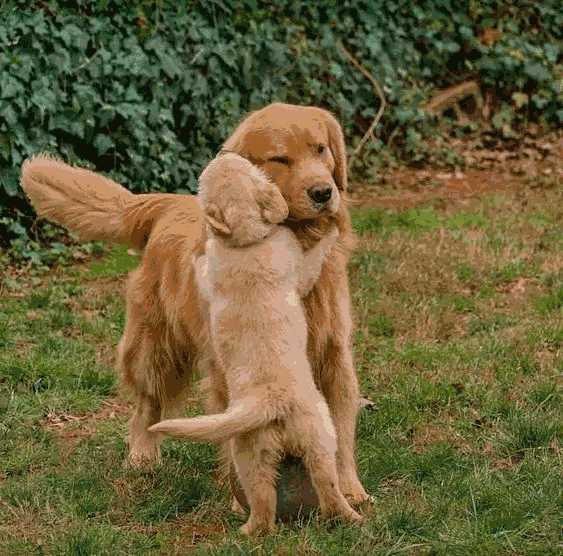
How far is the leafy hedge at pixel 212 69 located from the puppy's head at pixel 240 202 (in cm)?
388

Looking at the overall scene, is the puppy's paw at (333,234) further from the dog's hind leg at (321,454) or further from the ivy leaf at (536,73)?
the ivy leaf at (536,73)

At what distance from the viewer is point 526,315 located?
7031 millimetres

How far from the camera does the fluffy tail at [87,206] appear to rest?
17.9 feet

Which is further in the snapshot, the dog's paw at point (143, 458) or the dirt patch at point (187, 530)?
the dog's paw at point (143, 458)

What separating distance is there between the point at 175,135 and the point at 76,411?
3.25 metres

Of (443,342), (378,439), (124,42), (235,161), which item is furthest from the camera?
(124,42)

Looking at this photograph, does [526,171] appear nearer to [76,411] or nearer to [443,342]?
[443,342]

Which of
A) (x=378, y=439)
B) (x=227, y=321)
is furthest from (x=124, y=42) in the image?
(x=227, y=321)

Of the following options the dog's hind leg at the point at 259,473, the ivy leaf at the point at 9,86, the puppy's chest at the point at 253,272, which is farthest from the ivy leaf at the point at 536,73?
the dog's hind leg at the point at 259,473

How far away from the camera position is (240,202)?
414cm

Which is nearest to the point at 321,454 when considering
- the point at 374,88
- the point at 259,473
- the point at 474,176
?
the point at 259,473

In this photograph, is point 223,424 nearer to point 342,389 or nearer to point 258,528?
point 258,528

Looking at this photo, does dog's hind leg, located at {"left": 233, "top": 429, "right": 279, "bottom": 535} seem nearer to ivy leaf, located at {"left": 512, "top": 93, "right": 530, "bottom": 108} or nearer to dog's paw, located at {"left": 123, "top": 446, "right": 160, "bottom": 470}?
dog's paw, located at {"left": 123, "top": 446, "right": 160, "bottom": 470}

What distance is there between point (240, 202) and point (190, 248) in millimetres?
921
